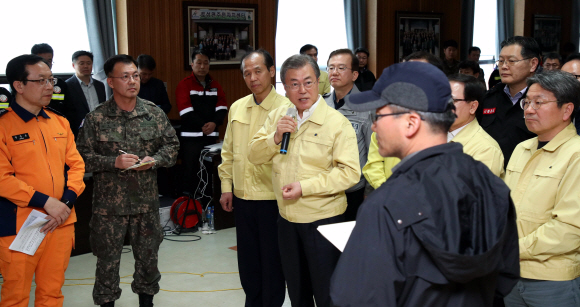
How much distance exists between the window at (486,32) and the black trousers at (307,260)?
9.21 metres

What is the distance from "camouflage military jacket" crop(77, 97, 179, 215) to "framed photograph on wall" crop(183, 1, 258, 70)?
3731 millimetres

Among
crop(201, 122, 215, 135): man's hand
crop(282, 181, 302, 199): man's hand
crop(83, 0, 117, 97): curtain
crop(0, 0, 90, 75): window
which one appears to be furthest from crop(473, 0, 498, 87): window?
crop(282, 181, 302, 199): man's hand

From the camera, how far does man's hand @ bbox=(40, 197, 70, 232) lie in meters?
2.82

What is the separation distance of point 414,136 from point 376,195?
19cm

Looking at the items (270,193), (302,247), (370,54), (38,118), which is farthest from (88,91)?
(370,54)

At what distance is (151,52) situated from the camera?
667cm

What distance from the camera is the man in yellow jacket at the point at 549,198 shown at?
6.80ft

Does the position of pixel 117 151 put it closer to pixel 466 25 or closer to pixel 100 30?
pixel 100 30

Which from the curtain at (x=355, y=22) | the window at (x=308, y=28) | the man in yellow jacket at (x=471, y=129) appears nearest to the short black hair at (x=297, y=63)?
the man in yellow jacket at (x=471, y=129)

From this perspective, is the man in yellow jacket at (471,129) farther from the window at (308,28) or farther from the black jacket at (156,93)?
the window at (308,28)

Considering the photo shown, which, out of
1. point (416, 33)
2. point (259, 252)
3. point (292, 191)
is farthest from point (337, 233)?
point (416, 33)

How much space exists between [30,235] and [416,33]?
8.15 m

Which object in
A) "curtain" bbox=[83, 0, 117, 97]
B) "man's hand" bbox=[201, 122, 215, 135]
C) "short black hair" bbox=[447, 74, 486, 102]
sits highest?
"curtain" bbox=[83, 0, 117, 97]

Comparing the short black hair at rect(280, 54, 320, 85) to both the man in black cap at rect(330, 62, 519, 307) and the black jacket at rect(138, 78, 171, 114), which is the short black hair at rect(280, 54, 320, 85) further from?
the black jacket at rect(138, 78, 171, 114)
